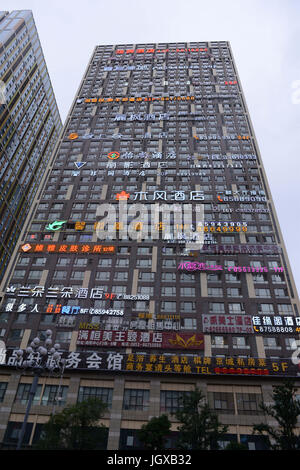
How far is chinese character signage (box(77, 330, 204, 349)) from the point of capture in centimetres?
4181

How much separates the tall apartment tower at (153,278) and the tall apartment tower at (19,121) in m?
17.7

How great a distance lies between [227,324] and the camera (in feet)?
142

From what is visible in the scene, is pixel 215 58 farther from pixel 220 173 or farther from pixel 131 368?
pixel 131 368

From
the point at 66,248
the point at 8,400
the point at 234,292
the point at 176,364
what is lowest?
the point at 8,400

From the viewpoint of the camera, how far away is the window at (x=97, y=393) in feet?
128

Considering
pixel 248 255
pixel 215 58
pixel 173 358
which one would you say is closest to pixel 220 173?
pixel 248 255

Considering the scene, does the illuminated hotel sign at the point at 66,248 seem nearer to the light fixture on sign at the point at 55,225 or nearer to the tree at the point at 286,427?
the light fixture on sign at the point at 55,225

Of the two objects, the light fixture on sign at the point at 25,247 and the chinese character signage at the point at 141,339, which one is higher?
the light fixture on sign at the point at 25,247

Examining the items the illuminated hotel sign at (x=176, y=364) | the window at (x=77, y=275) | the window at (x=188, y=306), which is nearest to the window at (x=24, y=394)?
the illuminated hotel sign at (x=176, y=364)

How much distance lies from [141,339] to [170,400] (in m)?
7.47

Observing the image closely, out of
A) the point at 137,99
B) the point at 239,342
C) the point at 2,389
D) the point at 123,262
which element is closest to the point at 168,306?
the point at 123,262

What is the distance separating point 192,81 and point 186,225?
50929 millimetres

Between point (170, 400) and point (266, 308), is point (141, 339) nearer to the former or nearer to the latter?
point (170, 400)

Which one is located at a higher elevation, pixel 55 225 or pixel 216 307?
pixel 55 225
